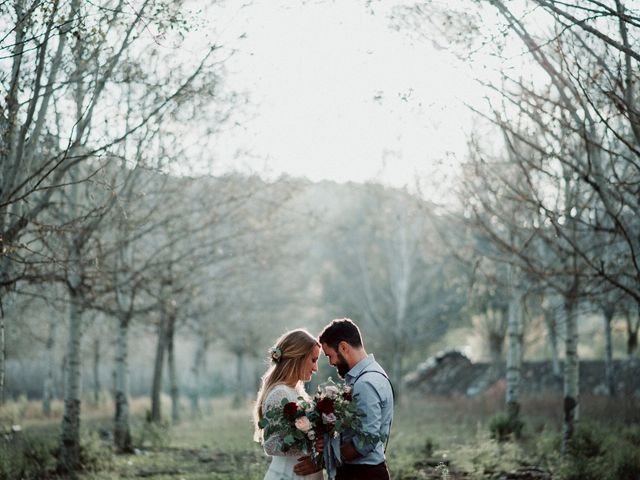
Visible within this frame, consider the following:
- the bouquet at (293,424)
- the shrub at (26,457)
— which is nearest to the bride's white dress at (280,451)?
the bouquet at (293,424)

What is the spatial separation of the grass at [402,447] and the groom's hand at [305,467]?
5.46ft

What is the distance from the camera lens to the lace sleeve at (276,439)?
5902 mm

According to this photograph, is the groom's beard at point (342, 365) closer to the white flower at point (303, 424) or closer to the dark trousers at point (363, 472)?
the white flower at point (303, 424)

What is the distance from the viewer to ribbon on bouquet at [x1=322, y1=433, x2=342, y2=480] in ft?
18.6

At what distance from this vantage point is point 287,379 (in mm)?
6066

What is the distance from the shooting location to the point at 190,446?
1781 centimetres

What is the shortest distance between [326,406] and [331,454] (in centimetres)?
52

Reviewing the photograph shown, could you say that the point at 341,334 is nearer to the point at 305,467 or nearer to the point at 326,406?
the point at 326,406

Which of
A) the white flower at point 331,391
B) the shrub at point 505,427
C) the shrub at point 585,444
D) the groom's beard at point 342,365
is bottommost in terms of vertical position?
the shrub at point 505,427

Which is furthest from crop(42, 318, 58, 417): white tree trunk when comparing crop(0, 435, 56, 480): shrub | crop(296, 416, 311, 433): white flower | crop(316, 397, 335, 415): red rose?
crop(316, 397, 335, 415): red rose

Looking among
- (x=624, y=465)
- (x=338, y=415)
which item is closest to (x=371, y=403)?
(x=338, y=415)

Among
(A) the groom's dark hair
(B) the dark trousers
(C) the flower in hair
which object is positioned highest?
(A) the groom's dark hair

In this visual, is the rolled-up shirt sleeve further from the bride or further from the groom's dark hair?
the bride

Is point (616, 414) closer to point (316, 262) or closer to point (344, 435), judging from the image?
point (344, 435)
